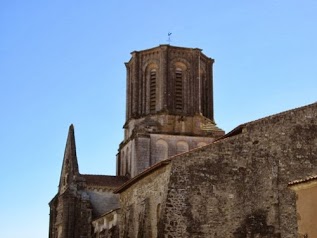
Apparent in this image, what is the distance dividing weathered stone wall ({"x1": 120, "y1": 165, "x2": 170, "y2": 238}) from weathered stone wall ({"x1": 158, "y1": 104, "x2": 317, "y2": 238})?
35.4 inches

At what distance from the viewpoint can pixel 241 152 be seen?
24812mm

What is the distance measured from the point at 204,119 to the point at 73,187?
989cm

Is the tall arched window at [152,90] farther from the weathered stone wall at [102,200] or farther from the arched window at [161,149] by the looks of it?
the weathered stone wall at [102,200]

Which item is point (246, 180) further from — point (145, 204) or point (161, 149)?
point (161, 149)

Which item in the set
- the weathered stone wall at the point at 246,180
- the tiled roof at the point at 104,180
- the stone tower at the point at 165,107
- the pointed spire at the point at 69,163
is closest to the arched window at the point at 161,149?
the stone tower at the point at 165,107

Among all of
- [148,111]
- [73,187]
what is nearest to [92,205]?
[73,187]

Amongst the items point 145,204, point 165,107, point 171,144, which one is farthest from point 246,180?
point 165,107

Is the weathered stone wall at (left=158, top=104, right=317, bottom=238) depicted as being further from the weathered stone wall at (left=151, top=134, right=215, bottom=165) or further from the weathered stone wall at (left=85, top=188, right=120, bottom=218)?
the weathered stone wall at (left=85, top=188, right=120, bottom=218)

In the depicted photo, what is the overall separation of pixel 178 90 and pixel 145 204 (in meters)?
19.4

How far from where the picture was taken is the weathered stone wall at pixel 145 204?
25.4 meters

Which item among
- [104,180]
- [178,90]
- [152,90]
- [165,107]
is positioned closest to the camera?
[165,107]

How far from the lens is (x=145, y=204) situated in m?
27.0

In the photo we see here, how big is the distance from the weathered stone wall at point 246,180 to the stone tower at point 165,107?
1895 cm

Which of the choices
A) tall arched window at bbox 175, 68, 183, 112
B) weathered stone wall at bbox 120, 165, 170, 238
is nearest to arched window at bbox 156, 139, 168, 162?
tall arched window at bbox 175, 68, 183, 112
